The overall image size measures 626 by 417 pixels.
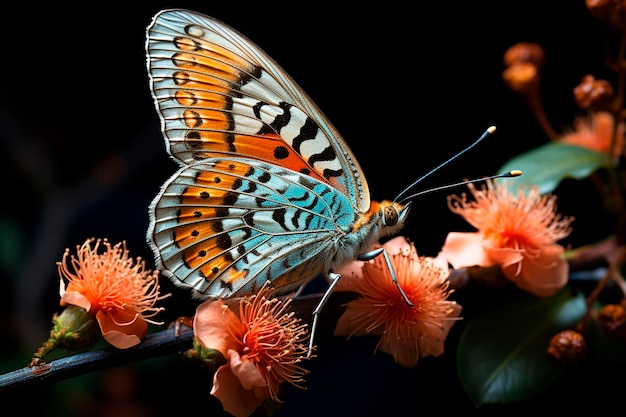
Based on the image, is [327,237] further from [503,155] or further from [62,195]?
[62,195]

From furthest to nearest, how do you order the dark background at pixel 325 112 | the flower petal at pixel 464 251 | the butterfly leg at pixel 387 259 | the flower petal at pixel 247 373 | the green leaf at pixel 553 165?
the dark background at pixel 325 112 < the green leaf at pixel 553 165 < the flower petal at pixel 464 251 < the butterfly leg at pixel 387 259 < the flower petal at pixel 247 373

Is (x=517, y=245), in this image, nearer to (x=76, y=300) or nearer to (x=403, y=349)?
(x=403, y=349)

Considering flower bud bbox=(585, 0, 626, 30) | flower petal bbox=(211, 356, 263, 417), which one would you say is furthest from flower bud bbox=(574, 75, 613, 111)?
flower petal bbox=(211, 356, 263, 417)

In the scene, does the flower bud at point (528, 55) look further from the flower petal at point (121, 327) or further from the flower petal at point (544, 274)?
the flower petal at point (121, 327)

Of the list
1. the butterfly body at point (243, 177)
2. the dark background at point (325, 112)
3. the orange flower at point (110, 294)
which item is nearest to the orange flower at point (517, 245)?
the butterfly body at point (243, 177)

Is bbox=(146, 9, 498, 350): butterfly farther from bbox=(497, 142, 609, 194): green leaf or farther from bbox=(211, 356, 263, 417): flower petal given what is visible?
bbox=(497, 142, 609, 194): green leaf

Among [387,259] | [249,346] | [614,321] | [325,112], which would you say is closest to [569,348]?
[614,321]

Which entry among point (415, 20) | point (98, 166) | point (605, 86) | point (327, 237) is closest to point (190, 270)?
point (327, 237)
